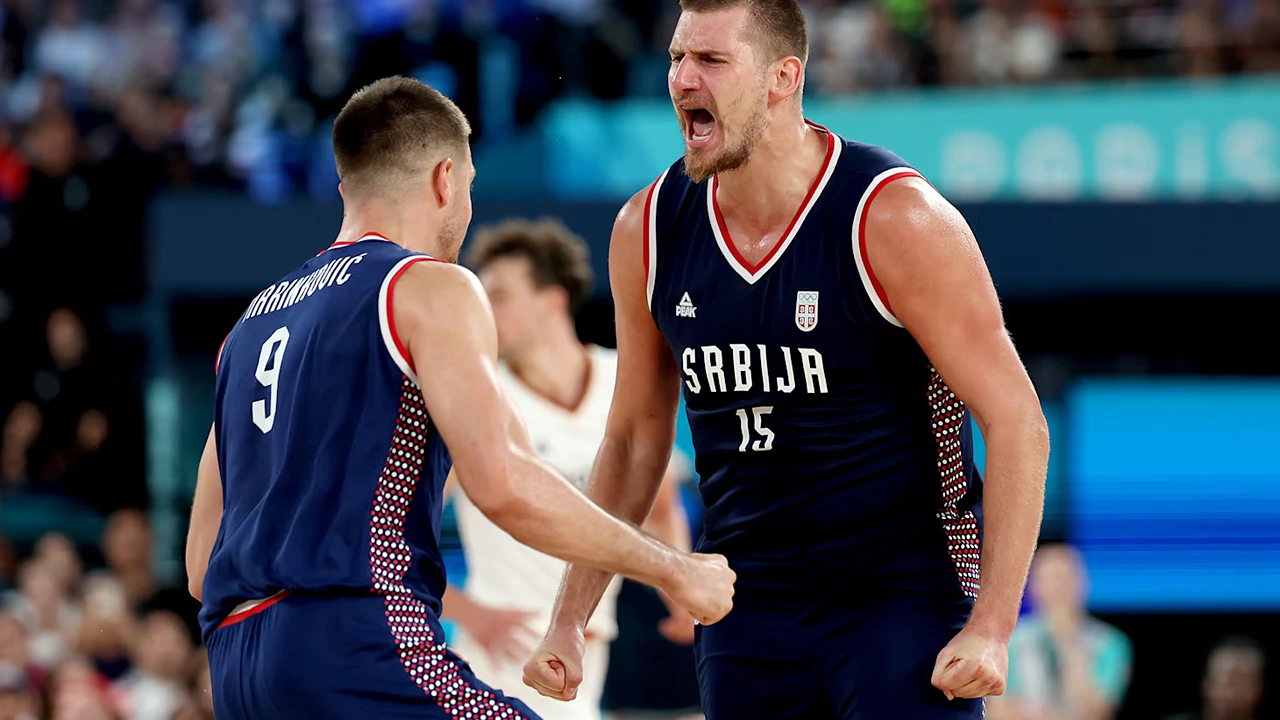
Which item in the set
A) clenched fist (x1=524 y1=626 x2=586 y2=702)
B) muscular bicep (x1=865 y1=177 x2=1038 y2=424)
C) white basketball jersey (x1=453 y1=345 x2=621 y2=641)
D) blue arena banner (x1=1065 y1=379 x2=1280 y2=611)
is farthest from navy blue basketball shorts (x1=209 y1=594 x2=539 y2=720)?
blue arena banner (x1=1065 y1=379 x2=1280 y2=611)

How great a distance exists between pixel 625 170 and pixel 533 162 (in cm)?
83

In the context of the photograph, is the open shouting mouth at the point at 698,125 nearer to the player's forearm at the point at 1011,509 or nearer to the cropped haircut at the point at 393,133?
the cropped haircut at the point at 393,133

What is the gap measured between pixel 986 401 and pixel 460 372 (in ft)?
4.02

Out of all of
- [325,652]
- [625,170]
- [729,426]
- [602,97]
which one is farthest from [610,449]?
[602,97]

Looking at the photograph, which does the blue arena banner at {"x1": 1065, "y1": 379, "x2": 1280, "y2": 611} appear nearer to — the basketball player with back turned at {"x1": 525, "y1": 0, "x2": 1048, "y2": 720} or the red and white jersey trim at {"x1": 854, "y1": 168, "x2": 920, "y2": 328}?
the basketball player with back turned at {"x1": 525, "y1": 0, "x2": 1048, "y2": 720}

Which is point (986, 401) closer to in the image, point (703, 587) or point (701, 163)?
point (703, 587)

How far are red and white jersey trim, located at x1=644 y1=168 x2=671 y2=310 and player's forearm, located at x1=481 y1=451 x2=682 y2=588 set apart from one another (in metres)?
0.86

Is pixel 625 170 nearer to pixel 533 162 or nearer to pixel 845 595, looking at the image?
pixel 533 162

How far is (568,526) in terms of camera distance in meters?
3.57

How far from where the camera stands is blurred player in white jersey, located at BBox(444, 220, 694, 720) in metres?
6.01

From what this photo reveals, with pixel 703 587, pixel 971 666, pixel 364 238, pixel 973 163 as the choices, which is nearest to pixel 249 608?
pixel 364 238

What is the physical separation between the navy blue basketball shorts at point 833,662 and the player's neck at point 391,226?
1213 millimetres

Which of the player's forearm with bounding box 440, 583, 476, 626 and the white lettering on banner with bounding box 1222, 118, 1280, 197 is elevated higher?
the white lettering on banner with bounding box 1222, 118, 1280, 197

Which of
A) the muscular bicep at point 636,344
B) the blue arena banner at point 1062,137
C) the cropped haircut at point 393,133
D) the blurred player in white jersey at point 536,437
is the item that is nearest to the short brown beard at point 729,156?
the muscular bicep at point 636,344
